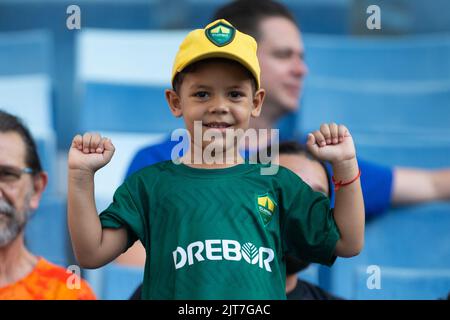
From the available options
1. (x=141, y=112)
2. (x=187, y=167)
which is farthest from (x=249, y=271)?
(x=141, y=112)

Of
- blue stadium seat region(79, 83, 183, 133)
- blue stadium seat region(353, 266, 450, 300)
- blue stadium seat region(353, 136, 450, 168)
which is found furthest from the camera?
blue stadium seat region(79, 83, 183, 133)

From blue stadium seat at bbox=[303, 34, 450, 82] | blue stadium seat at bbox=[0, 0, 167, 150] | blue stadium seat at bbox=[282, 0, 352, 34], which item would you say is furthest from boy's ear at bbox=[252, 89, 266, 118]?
blue stadium seat at bbox=[282, 0, 352, 34]

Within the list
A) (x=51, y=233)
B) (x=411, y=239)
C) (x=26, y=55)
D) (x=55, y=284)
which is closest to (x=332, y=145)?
(x=55, y=284)

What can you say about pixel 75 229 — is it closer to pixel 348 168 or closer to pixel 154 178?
pixel 154 178

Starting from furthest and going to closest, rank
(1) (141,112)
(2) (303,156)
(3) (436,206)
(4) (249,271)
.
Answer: (1) (141,112) < (3) (436,206) < (2) (303,156) < (4) (249,271)

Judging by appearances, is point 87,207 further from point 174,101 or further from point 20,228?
point 20,228

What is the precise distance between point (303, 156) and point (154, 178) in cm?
53

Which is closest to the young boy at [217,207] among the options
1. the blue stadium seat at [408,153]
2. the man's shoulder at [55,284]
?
the man's shoulder at [55,284]

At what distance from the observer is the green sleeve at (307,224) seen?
1.59 meters

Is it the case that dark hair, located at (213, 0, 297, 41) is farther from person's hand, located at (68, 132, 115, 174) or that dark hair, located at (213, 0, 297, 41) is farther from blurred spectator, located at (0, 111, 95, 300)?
person's hand, located at (68, 132, 115, 174)

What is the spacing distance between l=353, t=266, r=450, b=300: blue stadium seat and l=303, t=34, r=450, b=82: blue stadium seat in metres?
1.23

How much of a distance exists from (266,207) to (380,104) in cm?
191

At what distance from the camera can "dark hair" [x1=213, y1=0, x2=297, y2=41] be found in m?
2.83

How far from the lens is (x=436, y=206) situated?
277 cm
